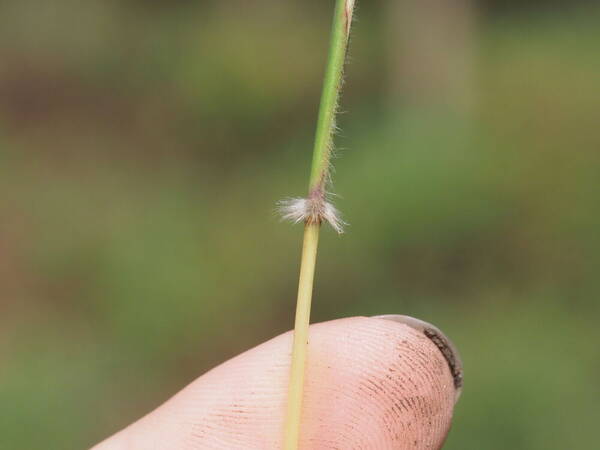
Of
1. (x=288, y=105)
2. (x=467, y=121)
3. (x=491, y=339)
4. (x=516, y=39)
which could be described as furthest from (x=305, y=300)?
(x=516, y=39)

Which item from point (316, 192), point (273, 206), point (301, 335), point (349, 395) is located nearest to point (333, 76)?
point (316, 192)

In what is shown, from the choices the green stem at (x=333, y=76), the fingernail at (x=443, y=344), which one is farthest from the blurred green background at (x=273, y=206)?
the green stem at (x=333, y=76)

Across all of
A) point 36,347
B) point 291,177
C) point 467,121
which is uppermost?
point 467,121

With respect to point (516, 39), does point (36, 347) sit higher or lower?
lower

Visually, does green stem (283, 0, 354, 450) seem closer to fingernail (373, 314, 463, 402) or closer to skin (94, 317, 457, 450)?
skin (94, 317, 457, 450)

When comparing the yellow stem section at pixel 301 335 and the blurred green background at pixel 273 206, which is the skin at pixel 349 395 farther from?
the blurred green background at pixel 273 206

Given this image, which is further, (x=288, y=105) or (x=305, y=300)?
(x=288, y=105)

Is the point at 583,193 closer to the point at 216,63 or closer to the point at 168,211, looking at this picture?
the point at 168,211

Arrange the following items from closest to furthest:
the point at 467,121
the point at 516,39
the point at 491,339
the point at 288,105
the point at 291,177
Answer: the point at 491,339 → the point at 291,177 → the point at 467,121 → the point at 288,105 → the point at 516,39
